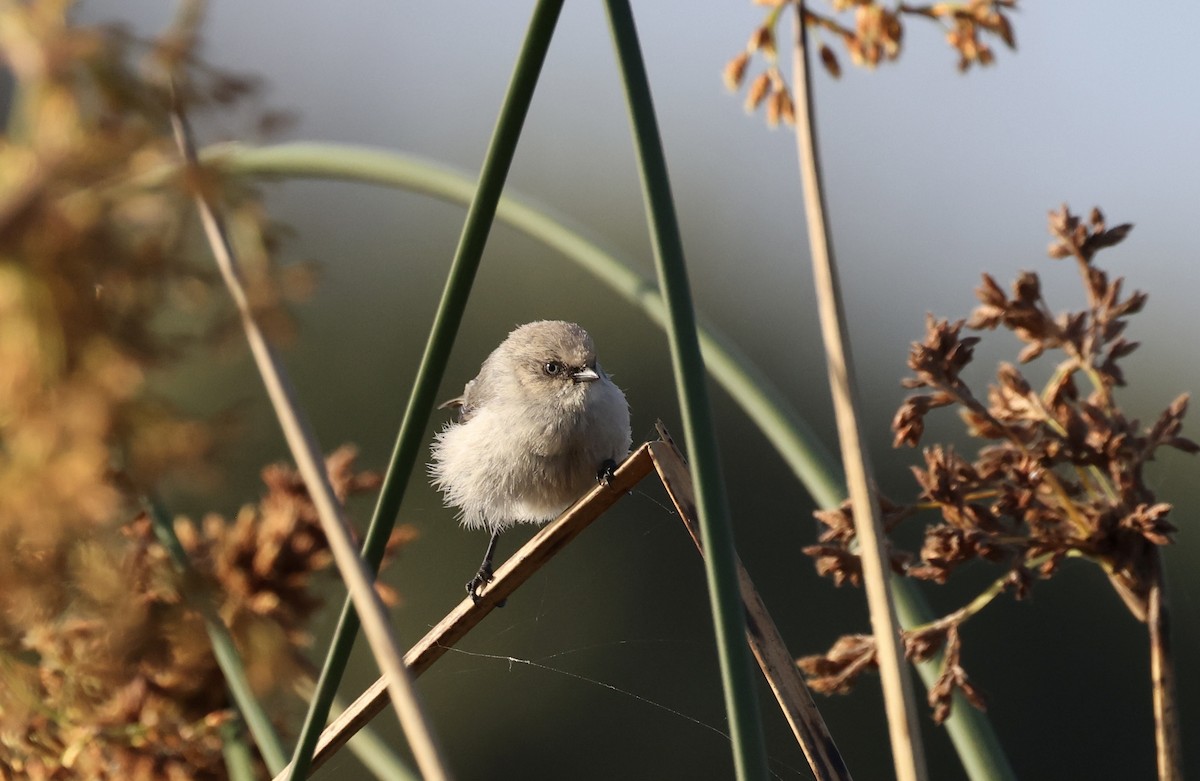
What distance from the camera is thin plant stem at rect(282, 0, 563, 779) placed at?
74 centimetres

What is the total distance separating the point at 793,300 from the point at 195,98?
31.1 ft

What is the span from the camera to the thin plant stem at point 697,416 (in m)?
0.69

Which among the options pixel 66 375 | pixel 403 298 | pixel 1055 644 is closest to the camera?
pixel 66 375

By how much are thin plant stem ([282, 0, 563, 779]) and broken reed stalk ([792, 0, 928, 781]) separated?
209 millimetres

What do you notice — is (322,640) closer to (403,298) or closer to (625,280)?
(403,298)

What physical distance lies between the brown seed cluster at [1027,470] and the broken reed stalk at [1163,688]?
0.08 ft

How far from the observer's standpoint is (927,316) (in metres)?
1.10

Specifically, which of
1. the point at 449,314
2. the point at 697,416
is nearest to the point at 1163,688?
the point at 697,416

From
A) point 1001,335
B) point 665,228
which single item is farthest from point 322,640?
point 665,228

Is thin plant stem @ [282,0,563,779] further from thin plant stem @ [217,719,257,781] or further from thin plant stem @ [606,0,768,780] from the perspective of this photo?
thin plant stem @ [217,719,257,781]

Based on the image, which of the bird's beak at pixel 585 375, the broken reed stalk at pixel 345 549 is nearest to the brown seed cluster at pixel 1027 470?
the broken reed stalk at pixel 345 549

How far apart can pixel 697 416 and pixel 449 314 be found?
160mm

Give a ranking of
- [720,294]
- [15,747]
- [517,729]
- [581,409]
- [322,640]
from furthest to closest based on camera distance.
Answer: [720,294]
[517,729]
[322,640]
[581,409]
[15,747]

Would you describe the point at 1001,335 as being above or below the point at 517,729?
above
